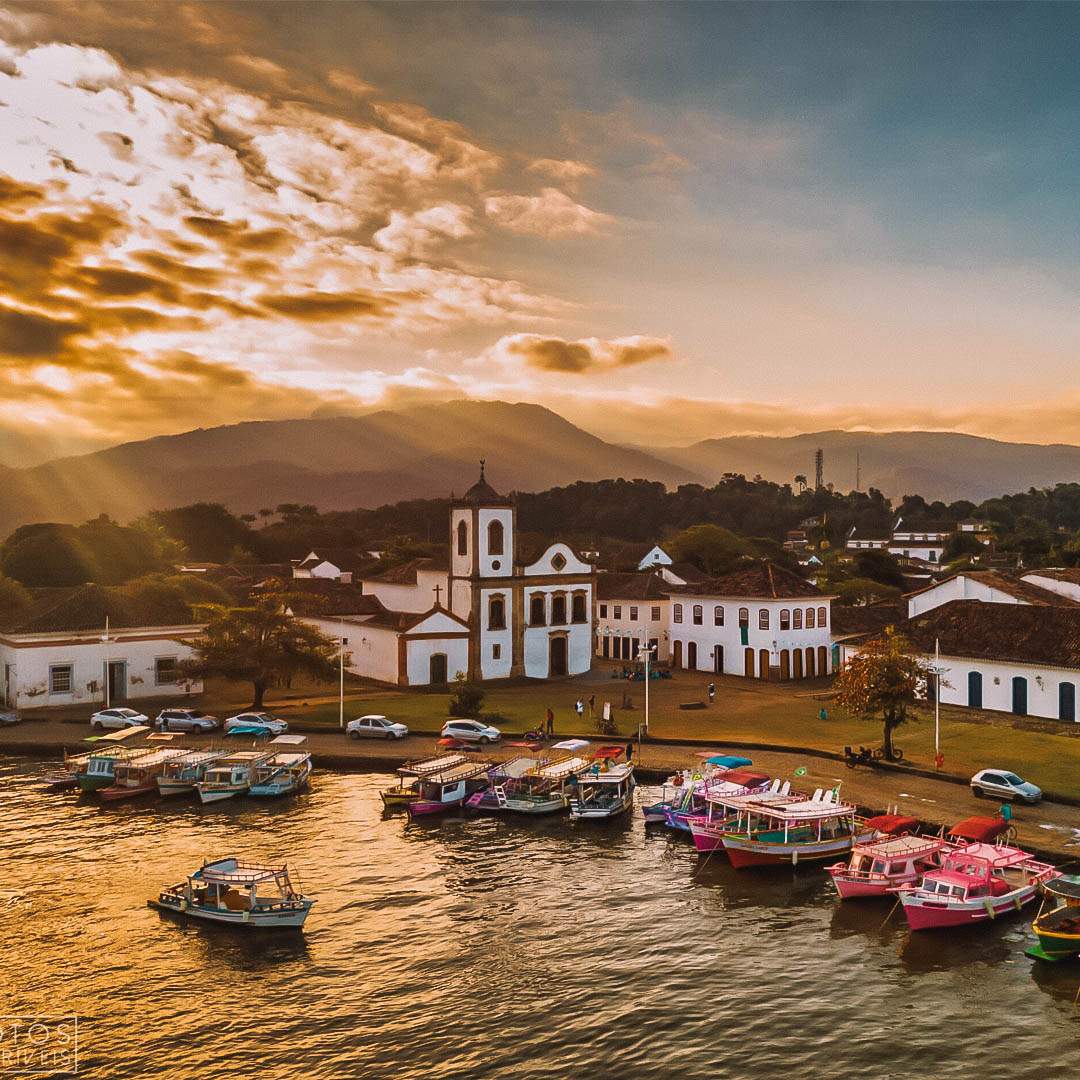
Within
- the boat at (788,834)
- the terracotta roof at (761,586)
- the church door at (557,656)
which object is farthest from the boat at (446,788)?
the terracotta roof at (761,586)

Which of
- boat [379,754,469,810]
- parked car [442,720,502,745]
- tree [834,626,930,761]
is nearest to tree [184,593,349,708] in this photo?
parked car [442,720,502,745]

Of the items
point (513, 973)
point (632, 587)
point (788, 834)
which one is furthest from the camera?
point (632, 587)

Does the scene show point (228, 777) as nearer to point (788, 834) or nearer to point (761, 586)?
point (788, 834)

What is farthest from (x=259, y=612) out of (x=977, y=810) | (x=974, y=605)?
(x=974, y=605)

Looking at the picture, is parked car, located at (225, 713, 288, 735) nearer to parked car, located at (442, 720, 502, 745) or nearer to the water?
parked car, located at (442, 720, 502, 745)

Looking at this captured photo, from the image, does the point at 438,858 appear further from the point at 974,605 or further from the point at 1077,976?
the point at 974,605

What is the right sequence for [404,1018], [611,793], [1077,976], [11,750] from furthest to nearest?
[11,750] → [611,793] → [1077,976] → [404,1018]

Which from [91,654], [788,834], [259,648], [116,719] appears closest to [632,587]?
[259,648]
